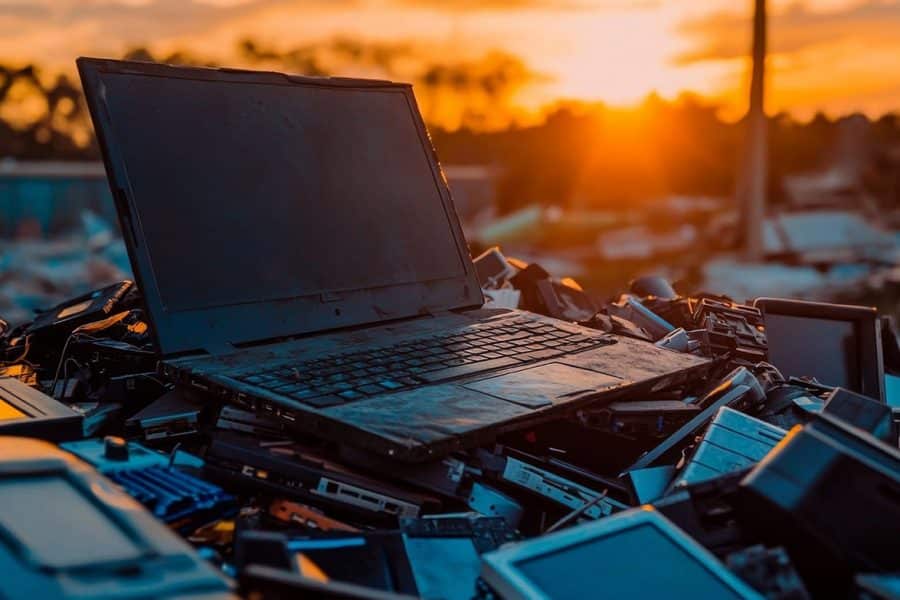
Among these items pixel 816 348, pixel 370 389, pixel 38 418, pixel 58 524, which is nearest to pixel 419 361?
pixel 370 389

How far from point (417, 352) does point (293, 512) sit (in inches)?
30.7

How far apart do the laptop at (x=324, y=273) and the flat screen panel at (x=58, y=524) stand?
0.67 meters

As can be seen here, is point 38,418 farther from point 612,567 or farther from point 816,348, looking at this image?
point 816,348

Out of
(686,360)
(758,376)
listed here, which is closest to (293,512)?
(686,360)

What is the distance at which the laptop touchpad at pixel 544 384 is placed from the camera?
2.50 meters

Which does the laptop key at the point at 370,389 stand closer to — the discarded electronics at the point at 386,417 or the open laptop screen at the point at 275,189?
the discarded electronics at the point at 386,417

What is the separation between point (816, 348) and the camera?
3508 mm

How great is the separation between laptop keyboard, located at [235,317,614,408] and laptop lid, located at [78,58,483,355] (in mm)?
299

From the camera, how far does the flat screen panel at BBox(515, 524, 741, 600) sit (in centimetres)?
180

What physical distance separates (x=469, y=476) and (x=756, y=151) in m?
19.0

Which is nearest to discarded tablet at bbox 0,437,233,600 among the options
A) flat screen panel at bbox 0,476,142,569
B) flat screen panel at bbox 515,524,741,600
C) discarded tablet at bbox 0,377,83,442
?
flat screen panel at bbox 0,476,142,569

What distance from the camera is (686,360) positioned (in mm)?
3029

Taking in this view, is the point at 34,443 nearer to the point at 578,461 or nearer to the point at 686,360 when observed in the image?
the point at 578,461

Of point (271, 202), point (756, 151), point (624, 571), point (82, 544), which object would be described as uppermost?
point (756, 151)
